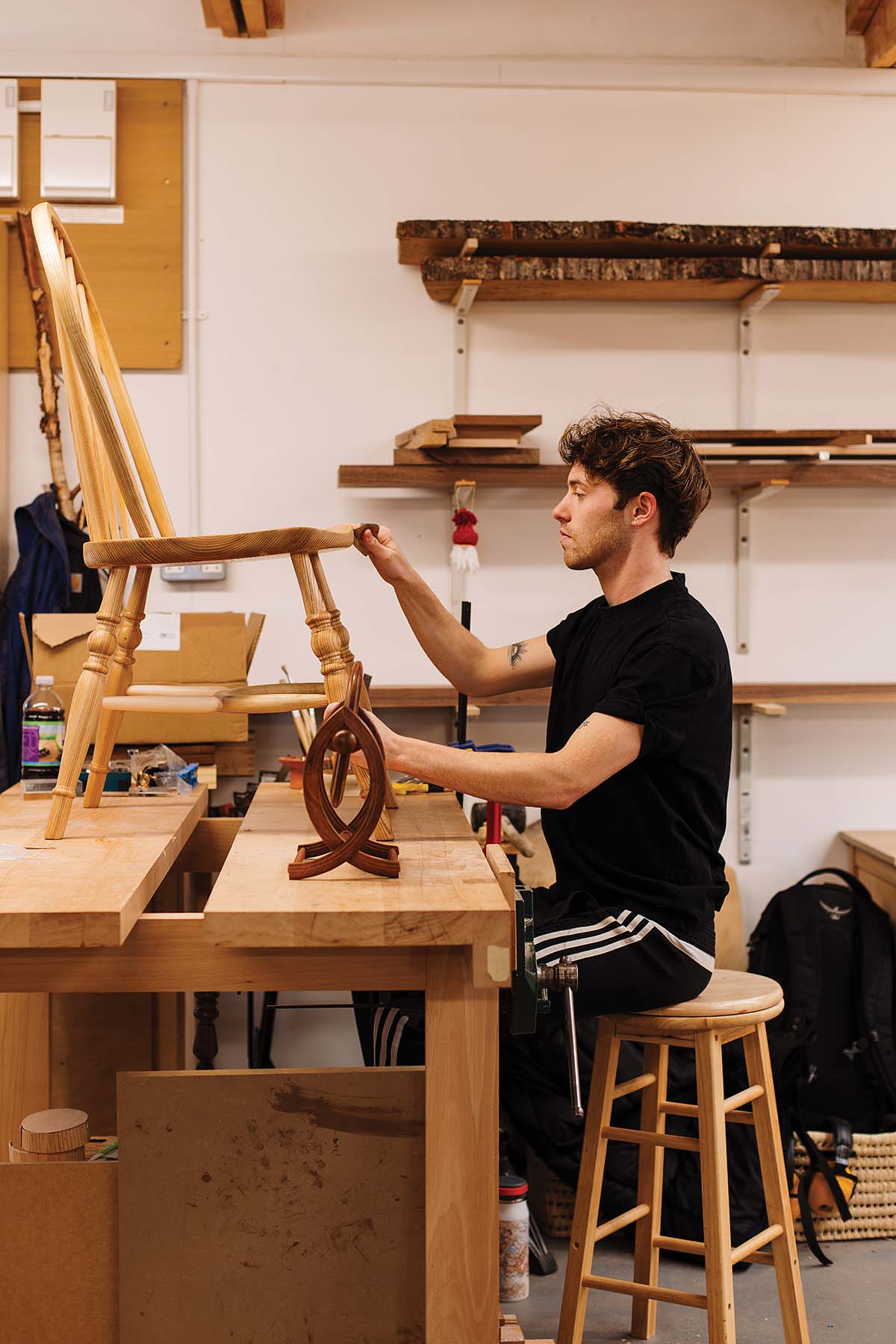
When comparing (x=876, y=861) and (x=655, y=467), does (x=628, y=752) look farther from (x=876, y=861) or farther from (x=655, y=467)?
(x=876, y=861)

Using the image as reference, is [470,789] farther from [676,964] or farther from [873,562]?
[873,562]

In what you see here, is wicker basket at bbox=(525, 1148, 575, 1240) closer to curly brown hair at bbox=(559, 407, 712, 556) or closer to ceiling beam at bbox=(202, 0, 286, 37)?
curly brown hair at bbox=(559, 407, 712, 556)

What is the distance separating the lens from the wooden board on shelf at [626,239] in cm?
303

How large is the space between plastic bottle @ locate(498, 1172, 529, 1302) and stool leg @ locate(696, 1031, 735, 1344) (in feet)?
2.13

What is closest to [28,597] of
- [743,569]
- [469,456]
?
[469,456]

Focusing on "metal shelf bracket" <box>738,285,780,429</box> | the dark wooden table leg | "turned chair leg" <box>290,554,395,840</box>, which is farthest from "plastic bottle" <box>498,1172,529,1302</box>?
"metal shelf bracket" <box>738,285,780,429</box>

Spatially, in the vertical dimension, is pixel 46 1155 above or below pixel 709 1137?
above

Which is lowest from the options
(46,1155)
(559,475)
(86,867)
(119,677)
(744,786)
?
(46,1155)

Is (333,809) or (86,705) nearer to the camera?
(333,809)

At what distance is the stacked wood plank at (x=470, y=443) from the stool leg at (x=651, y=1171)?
1553 millimetres

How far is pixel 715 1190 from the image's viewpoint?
185 cm

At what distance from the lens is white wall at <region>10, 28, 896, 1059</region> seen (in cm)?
329

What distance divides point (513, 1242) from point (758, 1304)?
52cm

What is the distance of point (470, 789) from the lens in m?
1.64
